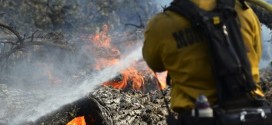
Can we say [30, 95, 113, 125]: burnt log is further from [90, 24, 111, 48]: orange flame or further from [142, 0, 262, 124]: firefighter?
[90, 24, 111, 48]: orange flame

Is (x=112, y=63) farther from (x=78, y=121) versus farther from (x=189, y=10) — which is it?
(x=189, y=10)

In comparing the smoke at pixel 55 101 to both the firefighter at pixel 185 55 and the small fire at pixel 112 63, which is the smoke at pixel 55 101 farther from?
the firefighter at pixel 185 55

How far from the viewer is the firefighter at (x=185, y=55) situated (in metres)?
3.05

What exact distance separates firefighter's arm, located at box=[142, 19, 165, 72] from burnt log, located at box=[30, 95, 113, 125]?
301cm

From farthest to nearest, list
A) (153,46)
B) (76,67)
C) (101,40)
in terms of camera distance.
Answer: (101,40) → (76,67) → (153,46)

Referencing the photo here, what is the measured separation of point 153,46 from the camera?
325 centimetres

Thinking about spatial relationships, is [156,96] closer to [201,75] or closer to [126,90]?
[126,90]

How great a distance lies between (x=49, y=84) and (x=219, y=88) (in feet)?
20.7

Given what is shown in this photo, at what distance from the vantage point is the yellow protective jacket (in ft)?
10.0

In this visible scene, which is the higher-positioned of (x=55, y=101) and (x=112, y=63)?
(x=55, y=101)

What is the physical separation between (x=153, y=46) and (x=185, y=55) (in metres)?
0.29

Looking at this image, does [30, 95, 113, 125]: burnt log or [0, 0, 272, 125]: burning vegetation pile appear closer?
[30, 95, 113, 125]: burnt log

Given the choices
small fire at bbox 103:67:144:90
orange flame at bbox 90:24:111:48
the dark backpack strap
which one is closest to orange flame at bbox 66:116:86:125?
small fire at bbox 103:67:144:90

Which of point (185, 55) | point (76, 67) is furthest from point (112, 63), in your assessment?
point (185, 55)
